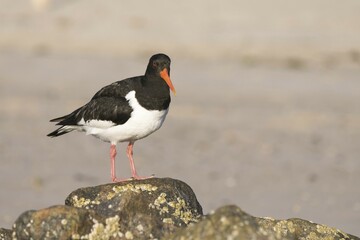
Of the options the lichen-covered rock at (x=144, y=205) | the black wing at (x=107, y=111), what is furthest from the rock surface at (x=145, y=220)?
the black wing at (x=107, y=111)

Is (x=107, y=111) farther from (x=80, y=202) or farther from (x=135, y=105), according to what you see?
(x=80, y=202)

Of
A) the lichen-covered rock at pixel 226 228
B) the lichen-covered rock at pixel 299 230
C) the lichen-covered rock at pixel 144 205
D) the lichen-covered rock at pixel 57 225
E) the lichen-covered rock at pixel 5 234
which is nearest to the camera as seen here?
the lichen-covered rock at pixel 226 228

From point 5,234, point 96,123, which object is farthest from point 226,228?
point 96,123

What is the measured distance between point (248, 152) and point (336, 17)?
55.0ft

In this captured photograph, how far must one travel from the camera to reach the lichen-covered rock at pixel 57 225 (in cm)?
580

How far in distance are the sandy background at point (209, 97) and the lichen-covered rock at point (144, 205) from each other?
5179 mm

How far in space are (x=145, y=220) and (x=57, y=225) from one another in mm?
710

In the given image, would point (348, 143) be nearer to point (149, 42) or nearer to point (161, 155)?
point (161, 155)

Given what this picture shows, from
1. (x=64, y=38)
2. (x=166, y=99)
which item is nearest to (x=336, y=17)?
(x=64, y=38)

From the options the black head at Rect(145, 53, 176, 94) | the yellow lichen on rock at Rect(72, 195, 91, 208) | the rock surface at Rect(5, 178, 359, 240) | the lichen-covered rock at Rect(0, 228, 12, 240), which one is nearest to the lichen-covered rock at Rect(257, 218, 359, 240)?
the rock surface at Rect(5, 178, 359, 240)

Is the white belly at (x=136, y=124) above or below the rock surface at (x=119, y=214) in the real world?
above

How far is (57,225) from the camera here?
581cm

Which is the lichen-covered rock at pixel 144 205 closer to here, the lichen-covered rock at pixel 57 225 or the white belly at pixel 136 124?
the lichen-covered rock at pixel 57 225

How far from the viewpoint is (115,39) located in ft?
93.8
